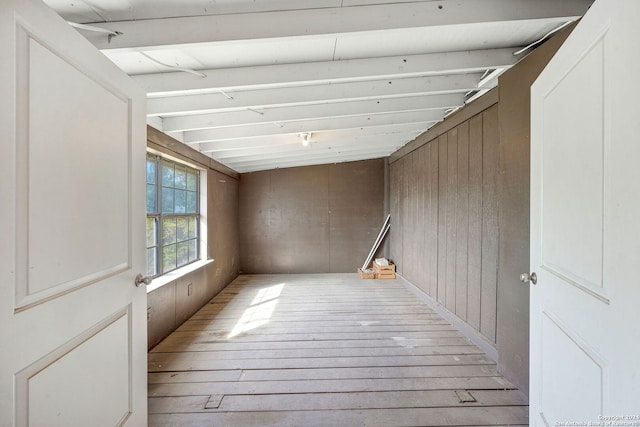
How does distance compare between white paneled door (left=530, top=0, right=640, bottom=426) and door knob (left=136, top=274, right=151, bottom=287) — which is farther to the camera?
door knob (left=136, top=274, right=151, bottom=287)

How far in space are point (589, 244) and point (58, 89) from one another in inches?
73.0

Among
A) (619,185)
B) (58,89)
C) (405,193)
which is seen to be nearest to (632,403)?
(619,185)

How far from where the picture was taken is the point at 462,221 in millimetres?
2730

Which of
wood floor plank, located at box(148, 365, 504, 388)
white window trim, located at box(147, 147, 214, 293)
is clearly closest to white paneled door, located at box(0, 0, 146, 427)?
wood floor plank, located at box(148, 365, 504, 388)

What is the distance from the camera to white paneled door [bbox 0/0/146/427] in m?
0.73

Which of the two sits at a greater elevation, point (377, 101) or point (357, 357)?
point (377, 101)

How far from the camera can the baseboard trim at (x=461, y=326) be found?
223cm

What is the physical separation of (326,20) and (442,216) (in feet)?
8.27

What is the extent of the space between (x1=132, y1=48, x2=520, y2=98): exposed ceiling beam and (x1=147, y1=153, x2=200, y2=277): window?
106 centimetres

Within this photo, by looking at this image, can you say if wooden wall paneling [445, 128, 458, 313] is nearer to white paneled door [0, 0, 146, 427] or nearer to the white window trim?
white paneled door [0, 0, 146, 427]

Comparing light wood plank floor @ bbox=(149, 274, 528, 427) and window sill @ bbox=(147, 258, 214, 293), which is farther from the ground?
window sill @ bbox=(147, 258, 214, 293)

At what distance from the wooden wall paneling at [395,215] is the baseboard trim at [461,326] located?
96 cm

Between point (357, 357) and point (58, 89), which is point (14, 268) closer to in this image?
point (58, 89)

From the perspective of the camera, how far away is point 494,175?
2238 mm
